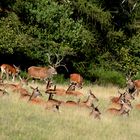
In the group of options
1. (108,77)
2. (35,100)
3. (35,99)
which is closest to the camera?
(35,100)

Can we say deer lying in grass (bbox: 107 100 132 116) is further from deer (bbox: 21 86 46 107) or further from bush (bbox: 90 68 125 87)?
bush (bbox: 90 68 125 87)

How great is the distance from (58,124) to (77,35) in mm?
18452

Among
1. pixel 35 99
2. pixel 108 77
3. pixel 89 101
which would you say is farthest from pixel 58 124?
pixel 108 77

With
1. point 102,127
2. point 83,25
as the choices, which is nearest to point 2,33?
point 83,25

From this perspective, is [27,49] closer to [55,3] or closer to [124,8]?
[55,3]

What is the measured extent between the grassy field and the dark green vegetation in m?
13.2

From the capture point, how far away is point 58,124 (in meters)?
18.0

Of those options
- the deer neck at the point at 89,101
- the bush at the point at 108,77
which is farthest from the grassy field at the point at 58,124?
the bush at the point at 108,77

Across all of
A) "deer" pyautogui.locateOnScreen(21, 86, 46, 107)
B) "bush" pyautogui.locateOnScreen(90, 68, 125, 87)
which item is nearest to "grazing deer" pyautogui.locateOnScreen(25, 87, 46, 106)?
"deer" pyautogui.locateOnScreen(21, 86, 46, 107)

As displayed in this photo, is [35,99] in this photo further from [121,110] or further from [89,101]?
[121,110]

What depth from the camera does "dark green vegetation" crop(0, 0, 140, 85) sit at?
115 feet

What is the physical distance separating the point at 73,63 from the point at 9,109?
68.1 ft

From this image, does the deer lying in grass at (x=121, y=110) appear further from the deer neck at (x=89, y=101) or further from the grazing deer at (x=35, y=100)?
the grazing deer at (x=35, y=100)

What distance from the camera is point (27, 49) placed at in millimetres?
35031
